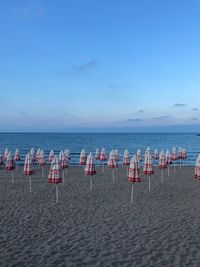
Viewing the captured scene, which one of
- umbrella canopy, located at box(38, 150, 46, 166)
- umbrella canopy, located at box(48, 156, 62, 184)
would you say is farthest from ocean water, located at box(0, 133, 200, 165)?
umbrella canopy, located at box(48, 156, 62, 184)

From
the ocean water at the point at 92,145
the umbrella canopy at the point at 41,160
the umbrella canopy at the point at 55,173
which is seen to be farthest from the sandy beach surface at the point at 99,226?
the ocean water at the point at 92,145

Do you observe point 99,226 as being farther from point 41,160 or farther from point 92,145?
point 92,145

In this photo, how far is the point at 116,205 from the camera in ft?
44.6

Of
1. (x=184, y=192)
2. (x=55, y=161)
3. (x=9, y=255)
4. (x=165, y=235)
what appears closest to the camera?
(x=9, y=255)

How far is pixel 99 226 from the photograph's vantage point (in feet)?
34.7

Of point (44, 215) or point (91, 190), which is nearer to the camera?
point (44, 215)

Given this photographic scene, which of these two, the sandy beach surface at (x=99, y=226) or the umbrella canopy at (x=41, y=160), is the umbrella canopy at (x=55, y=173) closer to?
the sandy beach surface at (x=99, y=226)

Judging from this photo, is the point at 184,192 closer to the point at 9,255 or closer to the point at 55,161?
the point at 55,161

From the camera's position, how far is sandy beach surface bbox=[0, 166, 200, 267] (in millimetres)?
7926

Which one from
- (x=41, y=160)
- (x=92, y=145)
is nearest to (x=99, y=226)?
(x=41, y=160)

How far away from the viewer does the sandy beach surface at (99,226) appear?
7.93 metres

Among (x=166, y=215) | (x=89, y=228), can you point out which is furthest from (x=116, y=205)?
(x=89, y=228)

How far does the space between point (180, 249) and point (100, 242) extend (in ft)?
6.85

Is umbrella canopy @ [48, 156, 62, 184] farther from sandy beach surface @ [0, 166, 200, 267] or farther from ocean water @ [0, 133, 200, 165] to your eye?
ocean water @ [0, 133, 200, 165]
